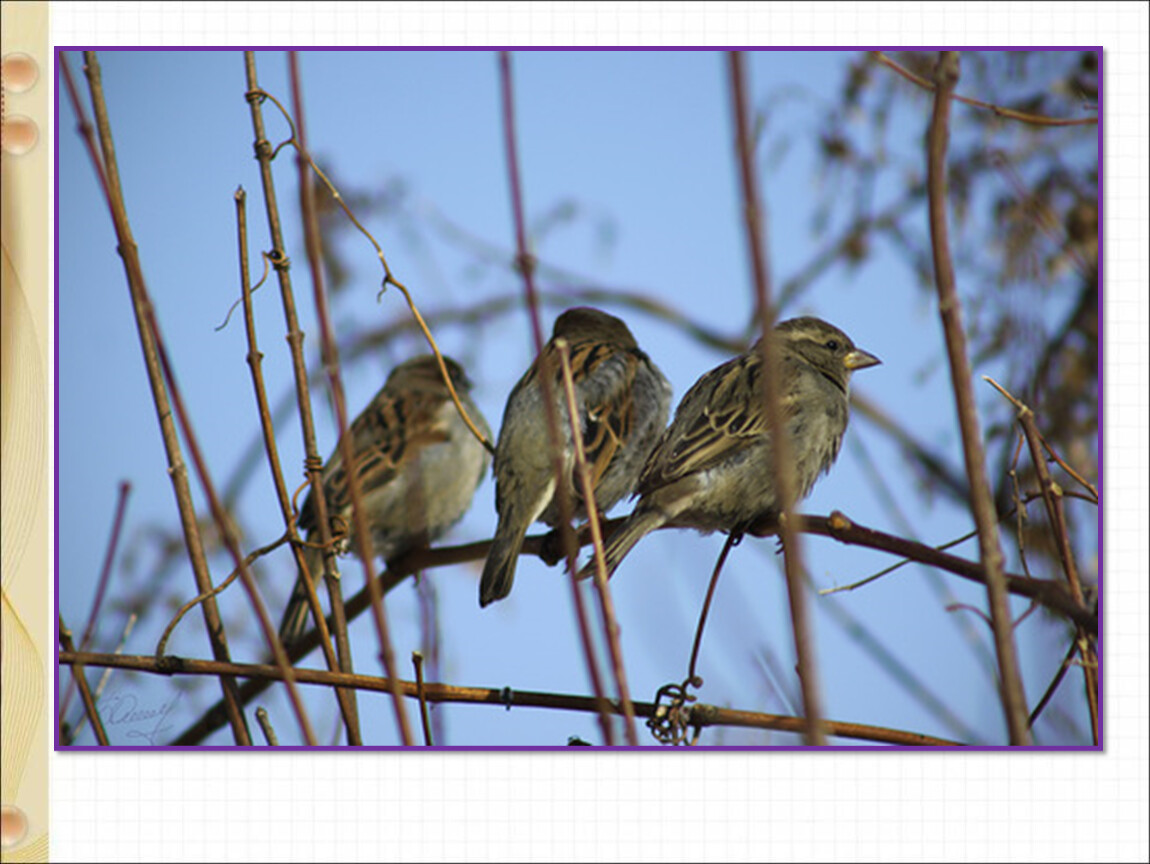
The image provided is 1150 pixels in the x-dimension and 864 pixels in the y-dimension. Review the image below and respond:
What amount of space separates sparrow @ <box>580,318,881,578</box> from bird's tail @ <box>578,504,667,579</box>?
0.05 feet

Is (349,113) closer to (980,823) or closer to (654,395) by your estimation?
(654,395)

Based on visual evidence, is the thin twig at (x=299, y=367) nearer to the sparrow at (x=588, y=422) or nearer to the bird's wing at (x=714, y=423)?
the sparrow at (x=588, y=422)

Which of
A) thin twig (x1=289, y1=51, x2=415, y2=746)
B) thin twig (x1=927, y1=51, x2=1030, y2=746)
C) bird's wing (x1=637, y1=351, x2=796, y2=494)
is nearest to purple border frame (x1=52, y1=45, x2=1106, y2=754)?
bird's wing (x1=637, y1=351, x2=796, y2=494)

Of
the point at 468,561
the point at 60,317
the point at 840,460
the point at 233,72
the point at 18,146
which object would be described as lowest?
the point at 468,561

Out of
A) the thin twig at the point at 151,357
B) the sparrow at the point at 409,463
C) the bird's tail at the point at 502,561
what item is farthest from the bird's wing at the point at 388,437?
the thin twig at the point at 151,357

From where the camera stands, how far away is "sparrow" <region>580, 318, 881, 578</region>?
2.21 metres

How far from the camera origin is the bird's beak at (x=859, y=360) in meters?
2.21

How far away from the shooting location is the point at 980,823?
204 cm

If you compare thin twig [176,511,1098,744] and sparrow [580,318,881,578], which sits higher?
sparrow [580,318,881,578]

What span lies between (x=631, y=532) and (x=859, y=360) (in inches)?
20.7

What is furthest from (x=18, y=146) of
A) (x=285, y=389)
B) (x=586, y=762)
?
(x=586, y=762)

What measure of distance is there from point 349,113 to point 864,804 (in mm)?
1457

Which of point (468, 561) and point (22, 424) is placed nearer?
point (22, 424)
